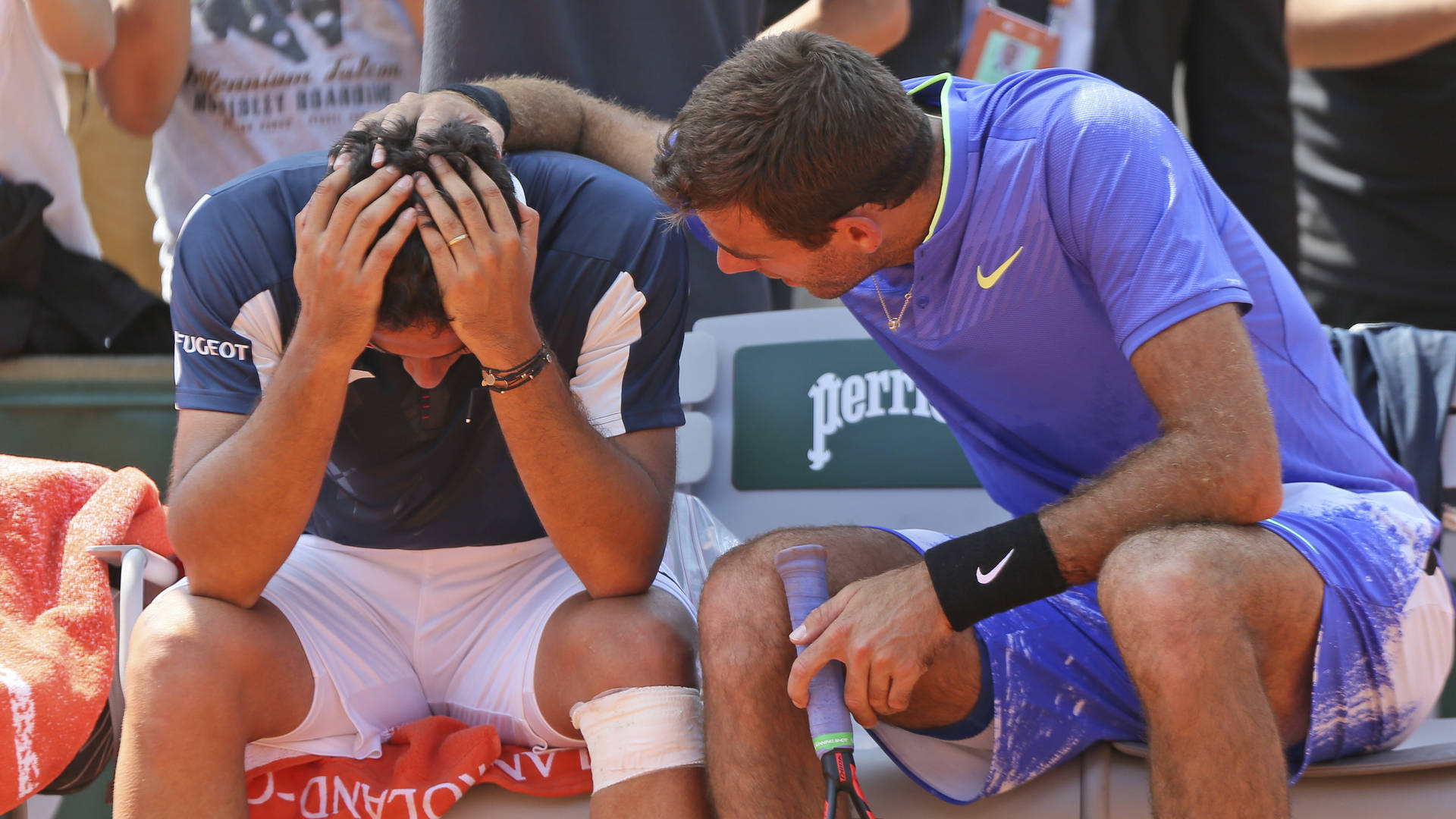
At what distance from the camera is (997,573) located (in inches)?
54.5

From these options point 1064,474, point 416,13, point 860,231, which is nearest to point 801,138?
point 860,231

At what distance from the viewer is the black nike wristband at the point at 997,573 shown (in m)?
1.38

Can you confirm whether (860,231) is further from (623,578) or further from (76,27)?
(76,27)

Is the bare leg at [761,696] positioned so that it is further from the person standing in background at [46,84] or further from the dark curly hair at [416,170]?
the person standing in background at [46,84]

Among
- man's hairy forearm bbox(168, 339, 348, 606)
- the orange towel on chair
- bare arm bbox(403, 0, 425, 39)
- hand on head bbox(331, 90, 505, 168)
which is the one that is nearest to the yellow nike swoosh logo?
hand on head bbox(331, 90, 505, 168)

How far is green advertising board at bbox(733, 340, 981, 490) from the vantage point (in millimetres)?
2350

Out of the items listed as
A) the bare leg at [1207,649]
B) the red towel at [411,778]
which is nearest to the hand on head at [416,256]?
the red towel at [411,778]

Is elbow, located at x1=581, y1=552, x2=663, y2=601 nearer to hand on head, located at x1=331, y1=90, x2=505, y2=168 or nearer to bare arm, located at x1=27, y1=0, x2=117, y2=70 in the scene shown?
hand on head, located at x1=331, y1=90, x2=505, y2=168

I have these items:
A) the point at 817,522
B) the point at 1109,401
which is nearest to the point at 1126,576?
the point at 1109,401

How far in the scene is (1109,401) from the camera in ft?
5.27

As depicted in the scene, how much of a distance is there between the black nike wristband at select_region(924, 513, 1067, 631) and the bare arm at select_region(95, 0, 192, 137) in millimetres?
1967

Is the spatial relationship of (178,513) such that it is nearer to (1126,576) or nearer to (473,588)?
(473,588)

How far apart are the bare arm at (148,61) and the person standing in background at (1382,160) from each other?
7.38 ft

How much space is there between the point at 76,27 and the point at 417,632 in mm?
1495
